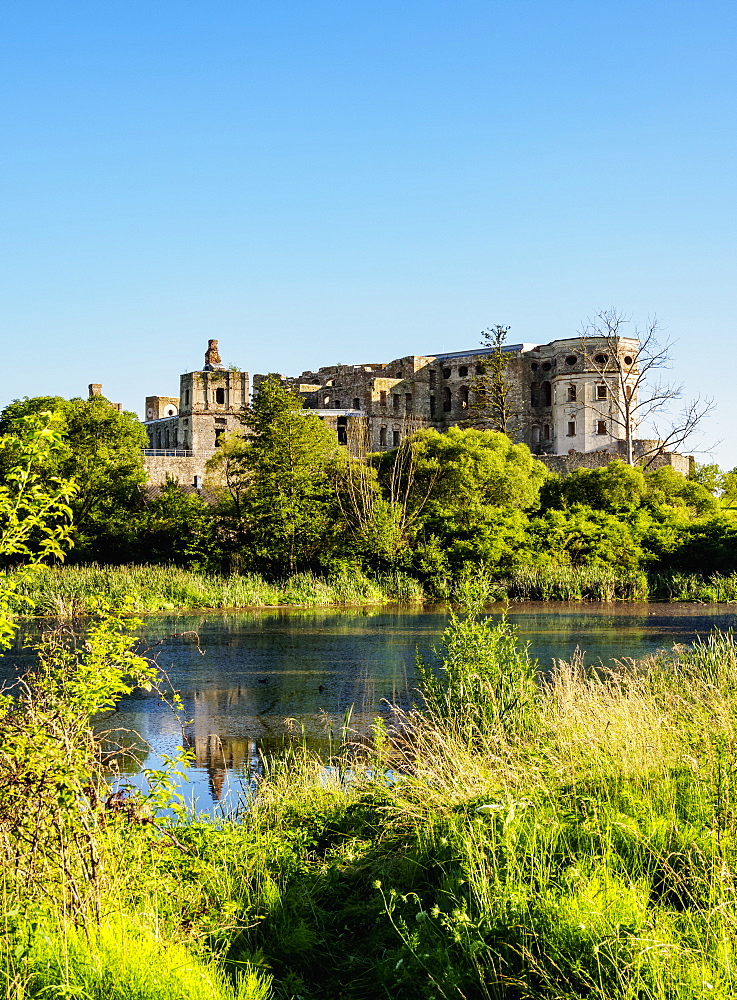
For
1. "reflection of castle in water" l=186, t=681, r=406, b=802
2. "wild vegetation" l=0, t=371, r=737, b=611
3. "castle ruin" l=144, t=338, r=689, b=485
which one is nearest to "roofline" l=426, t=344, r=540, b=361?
"castle ruin" l=144, t=338, r=689, b=485

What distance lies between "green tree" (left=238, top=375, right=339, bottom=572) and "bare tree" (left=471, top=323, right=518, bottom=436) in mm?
29032

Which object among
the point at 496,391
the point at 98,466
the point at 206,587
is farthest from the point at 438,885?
the point at 496,391

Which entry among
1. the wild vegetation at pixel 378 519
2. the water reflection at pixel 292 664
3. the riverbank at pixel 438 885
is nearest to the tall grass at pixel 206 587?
the wild vegetation at pixel 378 519

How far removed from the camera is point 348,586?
32.0 m

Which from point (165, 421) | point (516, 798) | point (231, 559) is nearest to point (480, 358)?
point (165, 421)

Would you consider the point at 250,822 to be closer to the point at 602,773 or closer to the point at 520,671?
the point at 602,773

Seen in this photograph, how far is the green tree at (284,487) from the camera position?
34.2 metres

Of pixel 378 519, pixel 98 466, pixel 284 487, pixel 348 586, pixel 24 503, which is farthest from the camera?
Answer: pixel 98 466

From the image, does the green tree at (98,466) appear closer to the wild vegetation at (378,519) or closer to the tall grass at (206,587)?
the wild vegetation at (378,519)

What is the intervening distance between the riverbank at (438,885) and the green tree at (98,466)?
28452 millimetres

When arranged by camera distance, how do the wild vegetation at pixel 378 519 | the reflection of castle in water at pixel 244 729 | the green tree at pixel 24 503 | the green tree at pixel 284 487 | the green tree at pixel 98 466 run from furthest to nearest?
the green tree at pixel 98 466 → the green tree at pixel 284 487 → the wild vegetation at pixel 378 519 → the reflection of castle in water at pixel 244 729 → the green tree at pixel 24 503

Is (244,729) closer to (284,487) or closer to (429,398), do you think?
(284,487)

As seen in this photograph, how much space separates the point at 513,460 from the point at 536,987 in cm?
3310

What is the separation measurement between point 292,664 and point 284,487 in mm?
16952
